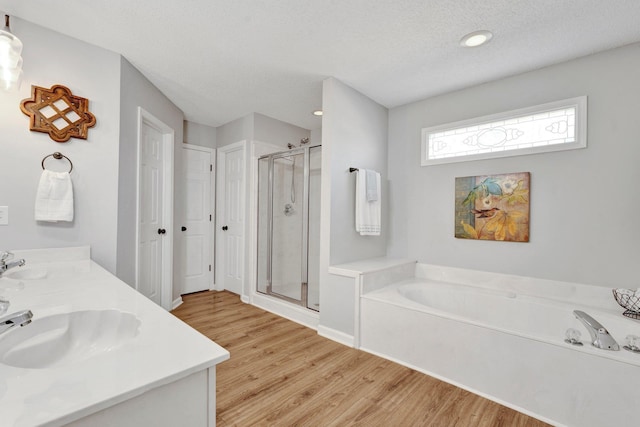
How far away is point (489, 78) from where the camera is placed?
2.75m

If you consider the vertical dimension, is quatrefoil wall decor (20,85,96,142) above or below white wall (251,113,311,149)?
below

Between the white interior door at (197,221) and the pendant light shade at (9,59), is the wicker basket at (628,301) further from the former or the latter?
the white interior door at (197,221)

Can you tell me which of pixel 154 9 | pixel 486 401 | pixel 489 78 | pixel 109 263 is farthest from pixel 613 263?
pixel 109 263

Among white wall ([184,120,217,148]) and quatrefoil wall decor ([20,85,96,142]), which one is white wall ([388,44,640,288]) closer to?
white wall ([184,120,217,148])

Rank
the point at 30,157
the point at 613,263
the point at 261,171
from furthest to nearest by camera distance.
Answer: the point at 261,171 → the point at 613,263 → the point at 30,157

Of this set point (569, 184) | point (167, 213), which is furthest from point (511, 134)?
point (167, 213)

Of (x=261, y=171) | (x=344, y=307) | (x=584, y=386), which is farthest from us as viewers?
(x=261, y=171)

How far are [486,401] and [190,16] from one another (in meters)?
3.09

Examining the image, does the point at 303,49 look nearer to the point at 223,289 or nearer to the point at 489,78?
the point at 489,78

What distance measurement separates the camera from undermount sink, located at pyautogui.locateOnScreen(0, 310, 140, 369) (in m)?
0.95

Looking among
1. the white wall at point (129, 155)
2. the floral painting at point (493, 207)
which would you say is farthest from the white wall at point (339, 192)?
the white wall at point (129, 155)

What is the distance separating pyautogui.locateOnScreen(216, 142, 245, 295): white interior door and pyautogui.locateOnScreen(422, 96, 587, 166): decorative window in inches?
92.0

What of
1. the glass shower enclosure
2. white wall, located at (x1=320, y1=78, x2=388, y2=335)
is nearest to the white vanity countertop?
white wall, located at (x1=320, y1=78, x2=388, y2=335)

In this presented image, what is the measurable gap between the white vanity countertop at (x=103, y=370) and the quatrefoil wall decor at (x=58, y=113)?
1.34 meters
